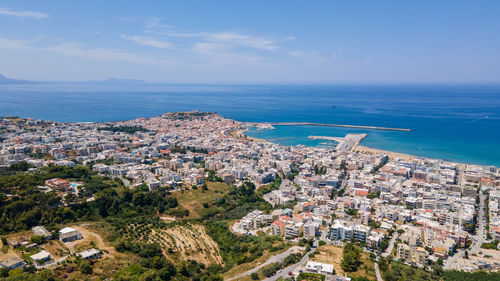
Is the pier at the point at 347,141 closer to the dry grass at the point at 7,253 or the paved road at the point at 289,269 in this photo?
the paved road at the point at 289,269

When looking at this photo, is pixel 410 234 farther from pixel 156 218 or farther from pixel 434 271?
pixel 156 218

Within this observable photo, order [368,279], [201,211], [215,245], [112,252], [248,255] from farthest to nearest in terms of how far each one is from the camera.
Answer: [201,211]
[215,245]
[248,255]
[112,252]
[368,279]

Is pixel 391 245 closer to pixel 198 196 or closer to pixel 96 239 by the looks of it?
pixel 198 196

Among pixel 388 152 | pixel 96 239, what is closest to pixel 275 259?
pixel 96 239

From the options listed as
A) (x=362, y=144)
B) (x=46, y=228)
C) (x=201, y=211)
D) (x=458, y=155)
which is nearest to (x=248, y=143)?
(x=362, y=144)

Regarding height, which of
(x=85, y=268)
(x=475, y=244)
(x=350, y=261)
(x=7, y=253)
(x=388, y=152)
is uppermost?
(x=85, y=268)
